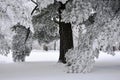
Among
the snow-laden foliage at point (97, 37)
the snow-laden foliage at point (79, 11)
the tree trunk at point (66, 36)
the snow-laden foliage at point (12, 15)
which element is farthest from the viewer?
the tree trunk at point (66, 36)

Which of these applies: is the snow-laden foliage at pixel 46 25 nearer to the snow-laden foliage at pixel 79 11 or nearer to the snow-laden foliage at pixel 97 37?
the snow-laden foliage at pixel 79 11

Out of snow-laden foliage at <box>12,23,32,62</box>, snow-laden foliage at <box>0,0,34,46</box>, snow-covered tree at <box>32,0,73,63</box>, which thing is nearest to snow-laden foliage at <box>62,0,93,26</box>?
snow-covered tree at <box>32,0,73,63</box>

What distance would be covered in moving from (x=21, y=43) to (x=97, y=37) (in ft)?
26.7

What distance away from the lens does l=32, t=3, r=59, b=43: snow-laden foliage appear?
16.2m

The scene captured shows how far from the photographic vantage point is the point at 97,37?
11.3 metres

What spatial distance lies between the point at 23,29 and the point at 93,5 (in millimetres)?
5421

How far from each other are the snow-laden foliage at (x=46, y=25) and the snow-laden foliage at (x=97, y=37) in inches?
144

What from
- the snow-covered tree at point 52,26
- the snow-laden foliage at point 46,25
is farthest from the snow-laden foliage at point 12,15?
the snow-laden foliage at point 46,25

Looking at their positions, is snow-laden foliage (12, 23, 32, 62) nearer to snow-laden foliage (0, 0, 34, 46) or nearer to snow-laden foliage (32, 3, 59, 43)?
snow-laden foliage (32, 3, 59, 43)

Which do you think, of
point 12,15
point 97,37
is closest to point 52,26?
point 97,37

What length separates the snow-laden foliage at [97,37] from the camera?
36.0ft

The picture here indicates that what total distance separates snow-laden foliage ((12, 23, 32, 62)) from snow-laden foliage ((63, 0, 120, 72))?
190 inches

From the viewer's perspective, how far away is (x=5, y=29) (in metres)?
8.95

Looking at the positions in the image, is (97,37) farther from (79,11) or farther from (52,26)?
(52,26)
